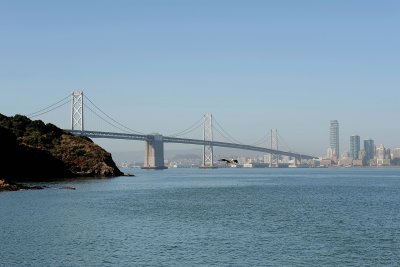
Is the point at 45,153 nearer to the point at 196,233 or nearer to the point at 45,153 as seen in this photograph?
the point at 45,153

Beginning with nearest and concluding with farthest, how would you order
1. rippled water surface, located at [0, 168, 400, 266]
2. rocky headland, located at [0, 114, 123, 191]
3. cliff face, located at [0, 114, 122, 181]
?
1. rippled water surface, located at [0, 168, 400, 266]
2. rocky headland, located at [0, 114, 123, 191]
3. cliff face, located at [0, 114, 122, 181]

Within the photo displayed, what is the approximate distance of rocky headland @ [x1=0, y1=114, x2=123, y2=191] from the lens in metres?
114

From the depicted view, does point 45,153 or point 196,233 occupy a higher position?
point 45,153

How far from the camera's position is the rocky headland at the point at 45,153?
372ft

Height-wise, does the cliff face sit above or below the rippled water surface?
above

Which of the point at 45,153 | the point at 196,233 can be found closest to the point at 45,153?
the point at 45,153

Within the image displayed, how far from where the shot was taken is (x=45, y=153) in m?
124

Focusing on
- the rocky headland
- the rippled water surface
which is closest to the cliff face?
the rocky headland

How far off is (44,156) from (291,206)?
75.5 metres

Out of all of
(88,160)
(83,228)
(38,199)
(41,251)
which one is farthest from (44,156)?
(41,251)

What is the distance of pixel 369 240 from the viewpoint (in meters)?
37.9

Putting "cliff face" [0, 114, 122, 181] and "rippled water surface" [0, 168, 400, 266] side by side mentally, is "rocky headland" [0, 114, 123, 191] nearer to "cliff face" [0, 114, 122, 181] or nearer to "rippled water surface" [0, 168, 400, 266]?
"cliff face" [0, 114, 122, 181]

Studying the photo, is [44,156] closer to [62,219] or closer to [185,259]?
[62,219]

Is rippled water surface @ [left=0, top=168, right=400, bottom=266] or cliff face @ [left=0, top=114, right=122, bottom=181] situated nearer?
rippled water surface @ [left=0, top=168, right=400, bottom=266]
